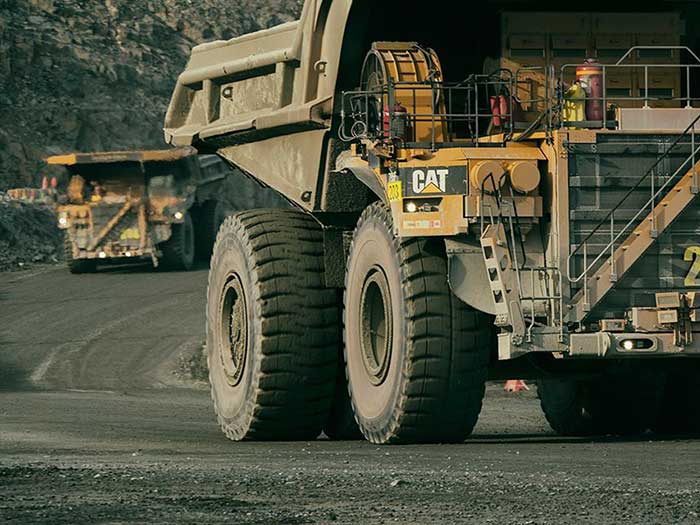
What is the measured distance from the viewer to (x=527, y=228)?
429 inches

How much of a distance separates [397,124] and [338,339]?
84.9 inches

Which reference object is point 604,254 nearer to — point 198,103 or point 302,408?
point 302,408

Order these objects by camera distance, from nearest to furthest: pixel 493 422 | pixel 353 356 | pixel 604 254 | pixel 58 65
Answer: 1. pixel 604 254
2. pixel 353 356
3. pixel 493 422
4. pixel 58 65

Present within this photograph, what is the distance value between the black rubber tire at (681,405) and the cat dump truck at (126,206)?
20230mm

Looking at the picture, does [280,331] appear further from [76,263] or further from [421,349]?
[76,263]

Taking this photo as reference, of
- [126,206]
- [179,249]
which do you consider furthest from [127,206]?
[179,249]

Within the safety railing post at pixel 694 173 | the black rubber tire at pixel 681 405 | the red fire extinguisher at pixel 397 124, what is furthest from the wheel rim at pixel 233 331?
the safety railing post at pixel 694 173

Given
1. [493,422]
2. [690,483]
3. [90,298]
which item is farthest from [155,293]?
[690,483]

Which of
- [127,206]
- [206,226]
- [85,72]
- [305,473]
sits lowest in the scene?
[305,473]

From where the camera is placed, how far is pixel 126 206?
33625 mm

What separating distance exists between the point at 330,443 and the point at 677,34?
368cm

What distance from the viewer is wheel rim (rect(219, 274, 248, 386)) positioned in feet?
45.2

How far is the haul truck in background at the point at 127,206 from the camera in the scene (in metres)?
33.5

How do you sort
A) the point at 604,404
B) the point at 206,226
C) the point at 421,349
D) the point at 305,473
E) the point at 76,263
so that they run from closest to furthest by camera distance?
the point at 305,473, the point at 421,349, the point at 604,404, the point at 76,263, the point at 206,226
